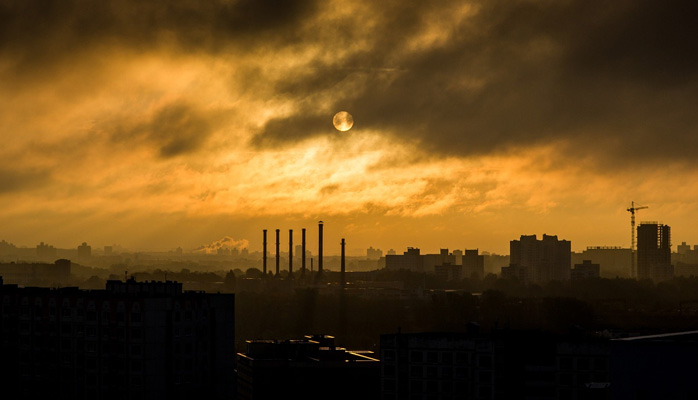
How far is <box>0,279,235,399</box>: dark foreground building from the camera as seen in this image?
6156cm

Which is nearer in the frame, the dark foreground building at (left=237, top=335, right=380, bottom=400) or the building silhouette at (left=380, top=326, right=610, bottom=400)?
the building silhouette at (left=380, top=326, right=610, bottom=400)

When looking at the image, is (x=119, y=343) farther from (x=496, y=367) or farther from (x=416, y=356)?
(x=496, y=367)

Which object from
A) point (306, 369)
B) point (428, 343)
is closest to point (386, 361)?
point (428, 343)

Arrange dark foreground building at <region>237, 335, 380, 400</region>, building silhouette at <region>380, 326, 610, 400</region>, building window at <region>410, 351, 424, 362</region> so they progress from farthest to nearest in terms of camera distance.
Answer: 1. dark foreground building at <region>237, 335, 380, 400</region>
2. building window at <region>410, 351, 424, 362</region>
3. building silhouette at <region>380, 326, 610, 400</region>

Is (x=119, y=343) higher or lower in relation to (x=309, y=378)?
higher

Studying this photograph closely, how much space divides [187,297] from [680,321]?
359 ft

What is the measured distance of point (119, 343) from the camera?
6209 cm

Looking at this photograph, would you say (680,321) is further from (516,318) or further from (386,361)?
(386,361)

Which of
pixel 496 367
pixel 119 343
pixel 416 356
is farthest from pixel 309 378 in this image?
pixel 119 343

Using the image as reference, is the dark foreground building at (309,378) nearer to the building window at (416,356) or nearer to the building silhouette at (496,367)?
the building silhouette at (496,367)

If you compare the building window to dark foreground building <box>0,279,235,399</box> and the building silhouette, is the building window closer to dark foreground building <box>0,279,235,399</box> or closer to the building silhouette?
the building silhouette

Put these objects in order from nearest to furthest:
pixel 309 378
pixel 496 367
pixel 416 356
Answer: pixel 496 367 → pixel 416 356 → pixel 309 378

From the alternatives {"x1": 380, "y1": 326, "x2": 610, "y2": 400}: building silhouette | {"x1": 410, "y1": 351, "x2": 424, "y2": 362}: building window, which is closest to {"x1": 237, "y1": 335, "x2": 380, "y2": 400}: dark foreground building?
{"x1": 380, "y1": 326, "x2": 610, "y2": 400}: building silhouette

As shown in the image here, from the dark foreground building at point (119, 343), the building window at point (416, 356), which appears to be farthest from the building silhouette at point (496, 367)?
the dark foreground building at point (119, 343)
